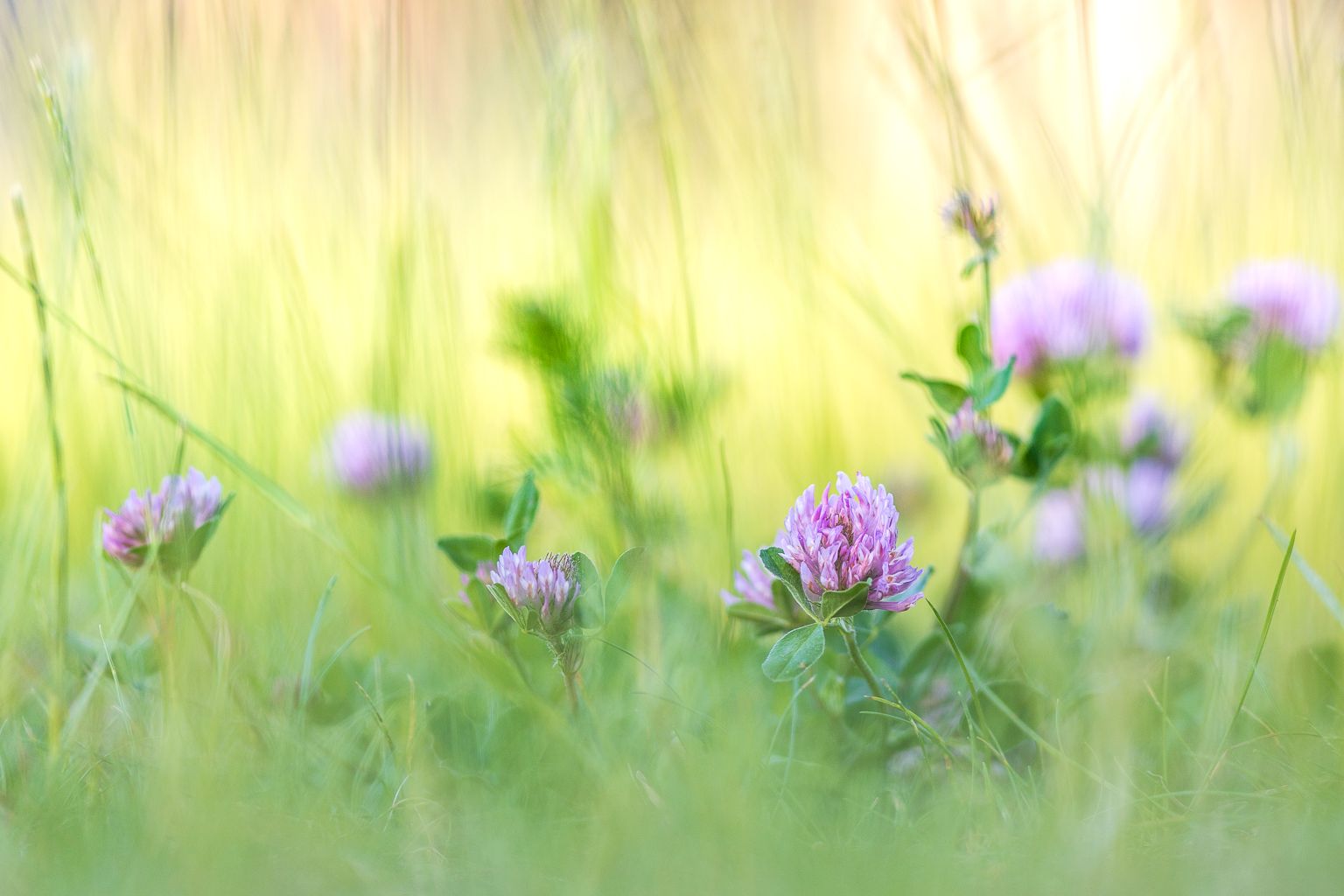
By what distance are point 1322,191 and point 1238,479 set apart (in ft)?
1.29

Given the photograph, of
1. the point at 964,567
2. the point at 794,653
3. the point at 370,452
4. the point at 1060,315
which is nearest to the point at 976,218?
the point at 1060,315

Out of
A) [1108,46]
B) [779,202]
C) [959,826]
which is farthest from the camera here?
[1108,46]

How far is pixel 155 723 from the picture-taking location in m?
0.68

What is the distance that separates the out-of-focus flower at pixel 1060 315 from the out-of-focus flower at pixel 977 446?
117mm

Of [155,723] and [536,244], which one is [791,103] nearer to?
[536,244]

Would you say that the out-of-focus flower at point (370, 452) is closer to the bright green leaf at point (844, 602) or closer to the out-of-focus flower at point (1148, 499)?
the bright green leaf at point (844, 602)

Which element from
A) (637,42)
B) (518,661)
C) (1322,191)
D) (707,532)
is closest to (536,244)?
(637,42)

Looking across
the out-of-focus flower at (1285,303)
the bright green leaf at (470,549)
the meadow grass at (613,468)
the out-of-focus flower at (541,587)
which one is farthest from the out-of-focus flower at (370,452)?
the out-of-focus flower at (1285,303)

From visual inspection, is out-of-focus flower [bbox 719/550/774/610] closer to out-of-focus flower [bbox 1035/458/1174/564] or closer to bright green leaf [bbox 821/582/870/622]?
bright green leaf [bbox 821/582/870/622]

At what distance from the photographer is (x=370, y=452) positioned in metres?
1.08

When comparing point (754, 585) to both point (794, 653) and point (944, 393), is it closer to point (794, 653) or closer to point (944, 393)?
point (794, 653)

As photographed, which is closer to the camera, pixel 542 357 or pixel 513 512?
pixel 513 512

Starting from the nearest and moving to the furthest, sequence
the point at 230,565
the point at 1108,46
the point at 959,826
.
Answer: the point at 959,826 < the point at 230,565 < the point at 1108,46

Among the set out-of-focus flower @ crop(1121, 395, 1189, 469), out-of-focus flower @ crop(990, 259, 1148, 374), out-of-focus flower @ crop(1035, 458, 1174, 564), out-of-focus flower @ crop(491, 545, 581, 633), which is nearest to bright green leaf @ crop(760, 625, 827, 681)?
out-of-focus flower @ crop(491, 545, 581, 633)
